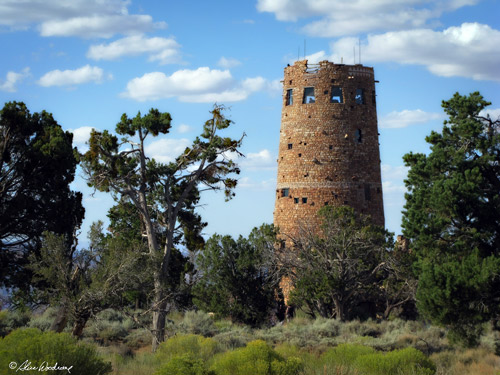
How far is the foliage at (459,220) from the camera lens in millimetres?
26375

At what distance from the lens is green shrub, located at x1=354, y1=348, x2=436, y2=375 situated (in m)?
18.3

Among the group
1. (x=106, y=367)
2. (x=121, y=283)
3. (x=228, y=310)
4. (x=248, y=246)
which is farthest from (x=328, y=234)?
(x=106, y=367)

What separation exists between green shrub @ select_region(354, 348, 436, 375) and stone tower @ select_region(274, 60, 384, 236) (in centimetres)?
2240

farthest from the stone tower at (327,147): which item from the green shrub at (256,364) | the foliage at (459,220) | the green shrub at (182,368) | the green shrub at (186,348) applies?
the green shrub at (182,368)

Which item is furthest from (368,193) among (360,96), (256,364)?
(256,364)

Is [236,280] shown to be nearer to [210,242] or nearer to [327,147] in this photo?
[210,242]

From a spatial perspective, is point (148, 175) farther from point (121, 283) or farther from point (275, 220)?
point (275, 220)

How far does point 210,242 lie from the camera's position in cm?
3578

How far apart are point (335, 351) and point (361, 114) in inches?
996

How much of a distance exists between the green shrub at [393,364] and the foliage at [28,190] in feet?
50.3

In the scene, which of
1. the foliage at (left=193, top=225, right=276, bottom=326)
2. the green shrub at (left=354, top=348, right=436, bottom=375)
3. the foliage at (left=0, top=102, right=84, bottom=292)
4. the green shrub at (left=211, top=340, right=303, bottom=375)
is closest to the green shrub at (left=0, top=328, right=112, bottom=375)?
the green shrub at (left=211, top=340, right=303, bottom=375)

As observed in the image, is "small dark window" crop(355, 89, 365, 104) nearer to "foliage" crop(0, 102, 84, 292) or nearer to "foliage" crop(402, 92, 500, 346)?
"foliage" crop(402, 92, 500, 346)

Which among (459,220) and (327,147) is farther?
(327,147)

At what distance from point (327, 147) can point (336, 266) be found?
10584 millimetres
